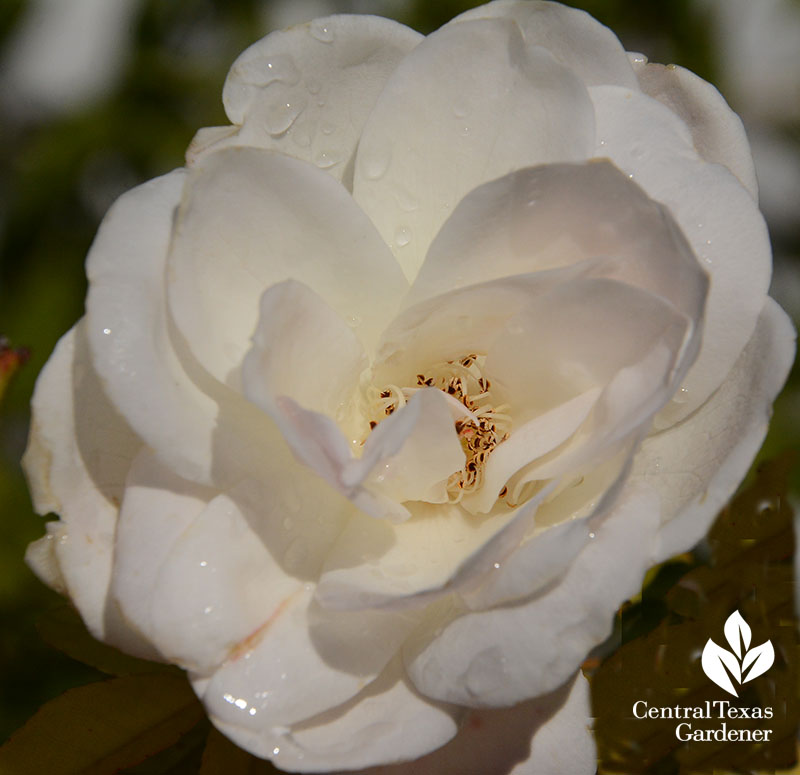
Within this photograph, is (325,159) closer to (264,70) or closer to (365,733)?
(264,70)

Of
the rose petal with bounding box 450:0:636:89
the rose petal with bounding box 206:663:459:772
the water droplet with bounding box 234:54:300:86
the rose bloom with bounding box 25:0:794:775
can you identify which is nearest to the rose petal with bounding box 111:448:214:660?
the rose bloom with bounding box 25:0:794:775

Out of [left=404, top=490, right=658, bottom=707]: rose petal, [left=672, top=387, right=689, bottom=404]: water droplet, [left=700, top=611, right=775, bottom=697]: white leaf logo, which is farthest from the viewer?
[left=700, top=611, right=775, bottom=697]: white leaf logo

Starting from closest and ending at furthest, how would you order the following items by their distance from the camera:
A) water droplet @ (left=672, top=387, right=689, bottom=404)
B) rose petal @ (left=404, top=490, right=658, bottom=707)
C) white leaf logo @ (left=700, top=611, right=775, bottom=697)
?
1. rose petal @ (left=404, top=490, right=658, bottom=707)
2. water droplet @ (left=672, top=387, right=689, bottom=404)
3. white leaf logo @ (left=700, top=611, right=775, bottom=697)

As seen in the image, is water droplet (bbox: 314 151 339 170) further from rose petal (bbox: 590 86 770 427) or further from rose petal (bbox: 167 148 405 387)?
rose petal (bbox: 590 86 770 427)

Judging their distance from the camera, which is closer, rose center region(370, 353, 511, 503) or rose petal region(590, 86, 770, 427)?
rose petal region(590, 86, 770, 427)

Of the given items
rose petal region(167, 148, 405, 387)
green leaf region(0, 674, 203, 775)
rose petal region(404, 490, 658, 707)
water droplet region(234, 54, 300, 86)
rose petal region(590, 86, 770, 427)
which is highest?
water droplet region(234, 54, 300, 86)

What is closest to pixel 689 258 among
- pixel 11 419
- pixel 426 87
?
pixel 426 87

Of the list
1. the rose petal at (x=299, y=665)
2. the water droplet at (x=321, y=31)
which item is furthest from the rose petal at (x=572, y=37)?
the rose petal at (x=299, y=665)

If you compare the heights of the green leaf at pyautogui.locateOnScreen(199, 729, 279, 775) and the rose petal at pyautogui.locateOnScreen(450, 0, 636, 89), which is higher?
the rose petal at pyautogui.locateOnScreen(450, 0, 636, 89)
